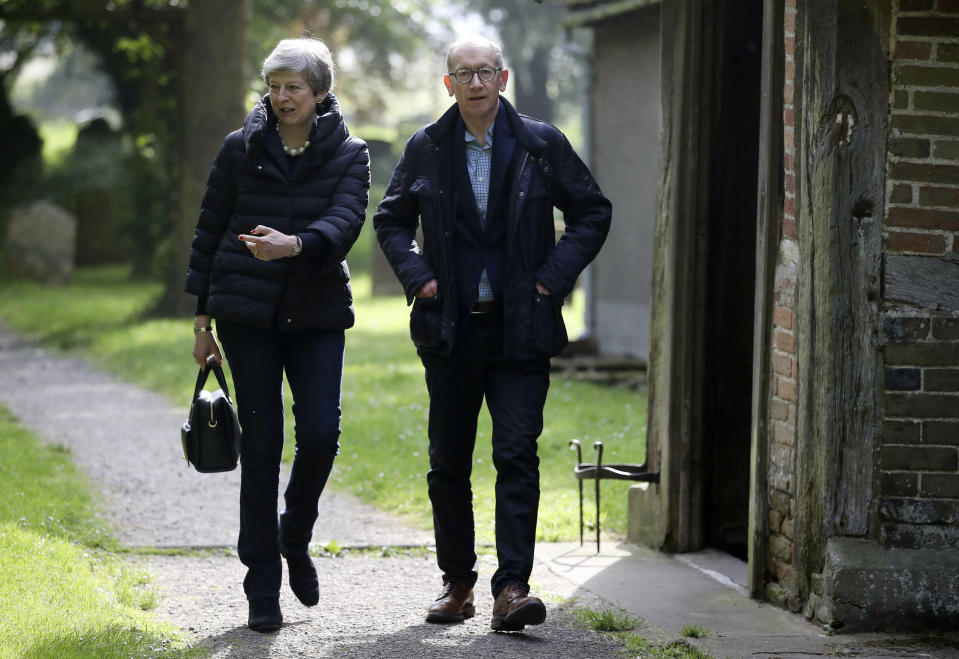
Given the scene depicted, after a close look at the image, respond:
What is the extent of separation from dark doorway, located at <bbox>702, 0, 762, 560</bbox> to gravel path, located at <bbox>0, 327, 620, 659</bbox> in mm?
1029

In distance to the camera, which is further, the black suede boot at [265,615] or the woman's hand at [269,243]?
the black suede boot at [265,615]

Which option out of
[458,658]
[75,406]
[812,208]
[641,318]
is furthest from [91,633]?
[641,318]

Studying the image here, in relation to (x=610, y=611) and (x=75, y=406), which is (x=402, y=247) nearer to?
(x=610, y=611)

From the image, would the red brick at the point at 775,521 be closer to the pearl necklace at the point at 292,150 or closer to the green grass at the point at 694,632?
the green grass at the point at 694,632

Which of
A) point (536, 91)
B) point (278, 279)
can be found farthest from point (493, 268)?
point (536, 91)

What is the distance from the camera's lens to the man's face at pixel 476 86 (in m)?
5.01

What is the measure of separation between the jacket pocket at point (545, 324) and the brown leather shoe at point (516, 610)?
2.76ft

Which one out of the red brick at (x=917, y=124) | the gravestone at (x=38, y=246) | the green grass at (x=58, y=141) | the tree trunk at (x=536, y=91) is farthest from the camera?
the tree trunk at (x=536, y=91)

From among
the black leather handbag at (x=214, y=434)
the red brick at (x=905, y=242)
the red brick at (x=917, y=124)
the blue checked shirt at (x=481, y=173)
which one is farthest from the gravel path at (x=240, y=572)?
the red brick at (x=917, y=124)

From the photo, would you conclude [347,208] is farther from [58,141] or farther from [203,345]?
[58,141]

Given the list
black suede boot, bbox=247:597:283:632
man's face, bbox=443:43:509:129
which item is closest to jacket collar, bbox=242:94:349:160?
man's face, bbox=443:43:509:129

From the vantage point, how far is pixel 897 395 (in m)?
5.21

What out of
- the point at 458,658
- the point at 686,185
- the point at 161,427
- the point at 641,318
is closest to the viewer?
the point at 458,658

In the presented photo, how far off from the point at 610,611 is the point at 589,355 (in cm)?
948
